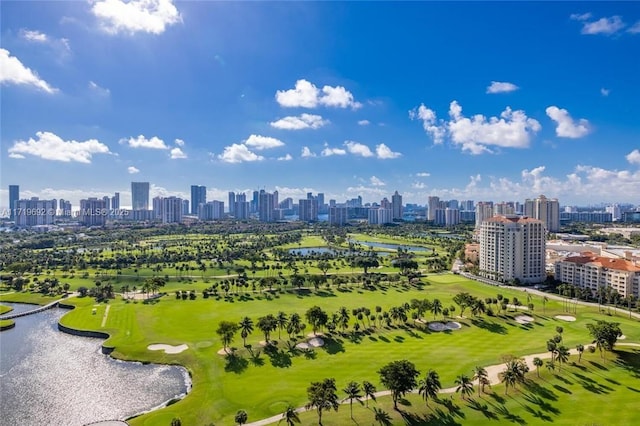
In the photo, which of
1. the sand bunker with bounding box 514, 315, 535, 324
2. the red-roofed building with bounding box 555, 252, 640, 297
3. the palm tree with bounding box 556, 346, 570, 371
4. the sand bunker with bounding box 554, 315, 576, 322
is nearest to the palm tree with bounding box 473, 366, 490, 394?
the palm tree with bounding box 556, 346, 570, 371

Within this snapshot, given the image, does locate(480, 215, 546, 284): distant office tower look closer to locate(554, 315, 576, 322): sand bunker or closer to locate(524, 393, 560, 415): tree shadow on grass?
locate(554, 315, 576, 322): sand bunker

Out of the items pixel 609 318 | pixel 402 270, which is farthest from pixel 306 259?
pixel 609 318

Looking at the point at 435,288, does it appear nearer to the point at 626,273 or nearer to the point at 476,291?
the point at 476,291

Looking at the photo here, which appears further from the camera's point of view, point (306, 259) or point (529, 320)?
point (306, 259)

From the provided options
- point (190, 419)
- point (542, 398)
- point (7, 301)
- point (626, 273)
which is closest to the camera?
point (190, 419)

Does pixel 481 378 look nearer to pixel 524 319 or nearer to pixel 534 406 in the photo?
pixel 534 406

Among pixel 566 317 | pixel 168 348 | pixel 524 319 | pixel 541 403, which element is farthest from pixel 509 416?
pixel 168 348
